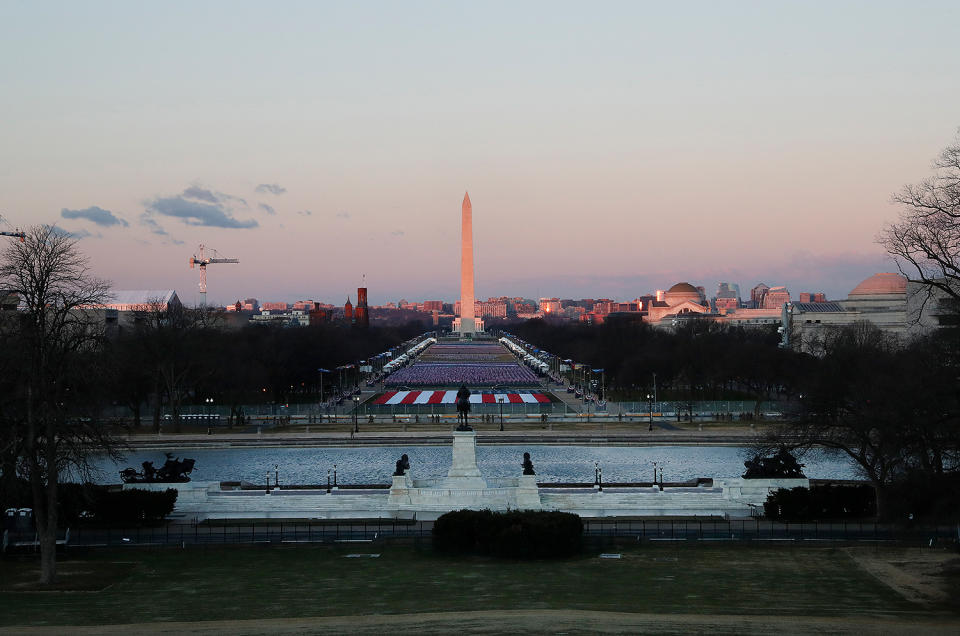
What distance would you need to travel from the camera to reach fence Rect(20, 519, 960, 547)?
2833cm

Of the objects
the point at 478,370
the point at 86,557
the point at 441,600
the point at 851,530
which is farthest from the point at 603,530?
the point at 478,370

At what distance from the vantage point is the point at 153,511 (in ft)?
105

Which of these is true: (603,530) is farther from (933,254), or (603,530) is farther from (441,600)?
(933,254)

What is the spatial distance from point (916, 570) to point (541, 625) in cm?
1024

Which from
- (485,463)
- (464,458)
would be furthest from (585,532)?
(485,463)

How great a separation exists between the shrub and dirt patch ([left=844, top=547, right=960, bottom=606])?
701 centimetres

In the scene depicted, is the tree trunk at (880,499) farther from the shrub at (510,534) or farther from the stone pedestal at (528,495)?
the stone pedestal at (528,495)

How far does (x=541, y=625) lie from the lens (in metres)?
19.1

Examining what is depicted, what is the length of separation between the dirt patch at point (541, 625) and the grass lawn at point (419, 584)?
0.56 meters

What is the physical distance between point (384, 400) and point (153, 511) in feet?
155

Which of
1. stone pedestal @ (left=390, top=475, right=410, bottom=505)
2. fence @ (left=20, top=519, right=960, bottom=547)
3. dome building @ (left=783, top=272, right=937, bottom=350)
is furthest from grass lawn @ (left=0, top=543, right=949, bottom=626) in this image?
dome building @ (left=783, top=272, right=937, bottom=350)

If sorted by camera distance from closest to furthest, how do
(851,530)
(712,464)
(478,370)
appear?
(851,530) < (712,464) < (478,370)

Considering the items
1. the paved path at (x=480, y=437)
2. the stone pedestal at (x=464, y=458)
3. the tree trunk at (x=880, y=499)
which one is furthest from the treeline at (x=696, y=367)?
the stone pedestal at (x=464, y=458)

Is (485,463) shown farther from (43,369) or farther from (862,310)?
(862,310)
